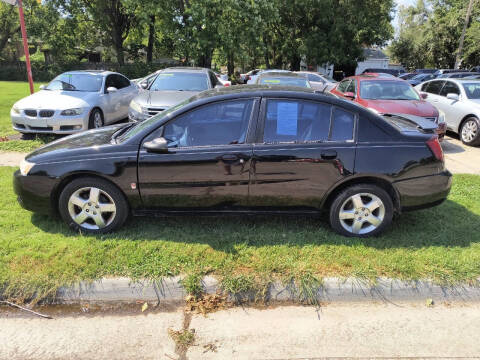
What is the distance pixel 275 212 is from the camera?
386 centimetres

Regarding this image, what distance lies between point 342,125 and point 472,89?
7811 millimetres

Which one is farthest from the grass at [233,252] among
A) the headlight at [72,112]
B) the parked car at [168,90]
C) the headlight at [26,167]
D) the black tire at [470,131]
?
the black tire at [470,131]

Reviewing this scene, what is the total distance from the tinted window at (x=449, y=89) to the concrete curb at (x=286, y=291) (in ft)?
26.5

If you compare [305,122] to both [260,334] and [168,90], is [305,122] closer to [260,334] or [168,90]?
[260,334]

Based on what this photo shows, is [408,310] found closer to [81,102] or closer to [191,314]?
[191,314]

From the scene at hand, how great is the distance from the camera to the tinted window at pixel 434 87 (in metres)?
10.4

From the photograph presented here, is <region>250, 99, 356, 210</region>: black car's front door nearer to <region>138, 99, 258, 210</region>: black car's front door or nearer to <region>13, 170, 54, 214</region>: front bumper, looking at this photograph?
<region>138, 99, 258, 210</region>: black car's front door

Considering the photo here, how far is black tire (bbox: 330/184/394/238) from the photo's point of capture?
3770 mm

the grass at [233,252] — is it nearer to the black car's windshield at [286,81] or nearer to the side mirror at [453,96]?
the black car's windshield at [286,81]

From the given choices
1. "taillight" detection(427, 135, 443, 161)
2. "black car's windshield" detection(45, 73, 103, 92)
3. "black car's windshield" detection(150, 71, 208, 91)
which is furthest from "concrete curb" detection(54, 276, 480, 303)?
A: "black car's windshield" detection(45, 73, 103, 92)

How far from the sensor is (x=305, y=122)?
12.3ft

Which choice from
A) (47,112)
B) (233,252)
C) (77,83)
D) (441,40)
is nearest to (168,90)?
(77,83)

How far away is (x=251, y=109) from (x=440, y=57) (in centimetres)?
4884

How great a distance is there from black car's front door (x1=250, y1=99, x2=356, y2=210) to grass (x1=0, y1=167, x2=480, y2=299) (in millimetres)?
499
